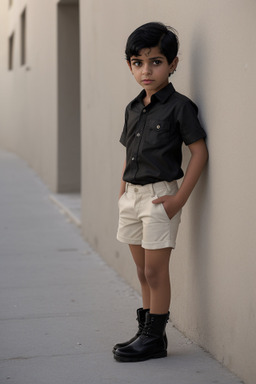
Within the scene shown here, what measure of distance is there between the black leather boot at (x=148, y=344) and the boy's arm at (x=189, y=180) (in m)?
0.56

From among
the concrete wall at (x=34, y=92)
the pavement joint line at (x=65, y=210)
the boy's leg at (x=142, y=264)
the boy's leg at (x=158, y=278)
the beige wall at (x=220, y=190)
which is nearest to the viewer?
the beige wall at (x=220, y=190)

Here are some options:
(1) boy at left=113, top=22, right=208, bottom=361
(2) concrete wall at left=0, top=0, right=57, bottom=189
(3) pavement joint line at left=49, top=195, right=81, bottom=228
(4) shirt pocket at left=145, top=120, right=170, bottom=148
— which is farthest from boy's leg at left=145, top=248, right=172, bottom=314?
(2) concrete wall at left=0, top=0, right=57, bottom=189

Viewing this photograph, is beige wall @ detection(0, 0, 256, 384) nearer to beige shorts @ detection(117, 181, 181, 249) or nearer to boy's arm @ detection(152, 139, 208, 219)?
boy's arm @ detection(152, 139, 208, 219)

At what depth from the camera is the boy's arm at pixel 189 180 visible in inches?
144

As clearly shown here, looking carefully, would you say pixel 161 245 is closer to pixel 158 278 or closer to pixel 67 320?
pixel 158 278

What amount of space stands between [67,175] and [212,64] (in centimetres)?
694

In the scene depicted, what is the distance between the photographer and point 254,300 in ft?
10.7

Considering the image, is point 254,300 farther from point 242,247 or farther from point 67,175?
point 67,175

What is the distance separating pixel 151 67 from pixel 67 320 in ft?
5.86

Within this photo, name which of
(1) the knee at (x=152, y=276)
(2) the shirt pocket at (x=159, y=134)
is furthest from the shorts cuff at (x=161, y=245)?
(2) the shirt pocket at (x=159, y=134)

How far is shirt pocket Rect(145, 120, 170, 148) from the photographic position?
12.1 ft

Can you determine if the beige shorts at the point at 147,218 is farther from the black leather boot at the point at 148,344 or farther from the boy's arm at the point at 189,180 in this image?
the black leather boot at the point at 148,344

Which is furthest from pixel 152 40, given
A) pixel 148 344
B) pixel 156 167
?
pixel 148 344

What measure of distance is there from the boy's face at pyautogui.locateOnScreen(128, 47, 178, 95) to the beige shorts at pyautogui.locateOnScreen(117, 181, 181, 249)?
20.6 inches
